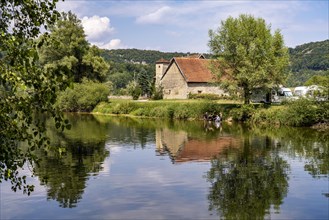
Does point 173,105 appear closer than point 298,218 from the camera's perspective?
No

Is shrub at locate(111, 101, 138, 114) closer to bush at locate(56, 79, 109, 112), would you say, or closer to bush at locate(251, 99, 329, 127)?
bush at locate(56, 79, 109, 112)

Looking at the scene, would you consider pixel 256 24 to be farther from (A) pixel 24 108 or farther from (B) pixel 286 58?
(A) pixel 24 108

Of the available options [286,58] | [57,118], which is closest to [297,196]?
[57,118]

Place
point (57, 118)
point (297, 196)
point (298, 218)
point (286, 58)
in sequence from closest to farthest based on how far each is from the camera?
1. point (57, 118)
2. point (298, 218)
3. point (297, 196)
4. point (286, 58)

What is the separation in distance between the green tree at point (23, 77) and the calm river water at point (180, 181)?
700 mm

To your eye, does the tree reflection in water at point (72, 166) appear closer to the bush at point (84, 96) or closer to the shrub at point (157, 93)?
the bush at point (84, 96)

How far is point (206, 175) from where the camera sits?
Result: 21.0 meters

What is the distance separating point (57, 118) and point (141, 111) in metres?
55.5

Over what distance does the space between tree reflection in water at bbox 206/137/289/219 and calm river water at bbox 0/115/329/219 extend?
1.4 inches

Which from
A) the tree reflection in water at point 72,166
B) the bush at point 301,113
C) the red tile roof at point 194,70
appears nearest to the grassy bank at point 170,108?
the bush at point 301,113

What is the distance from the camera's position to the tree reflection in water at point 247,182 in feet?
50.3

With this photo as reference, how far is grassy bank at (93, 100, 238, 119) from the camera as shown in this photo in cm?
5281

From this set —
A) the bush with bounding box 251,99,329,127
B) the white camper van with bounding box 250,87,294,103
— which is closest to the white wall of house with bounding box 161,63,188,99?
the white camper van with bounding box 250,87,294,103

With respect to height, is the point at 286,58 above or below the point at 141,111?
above
